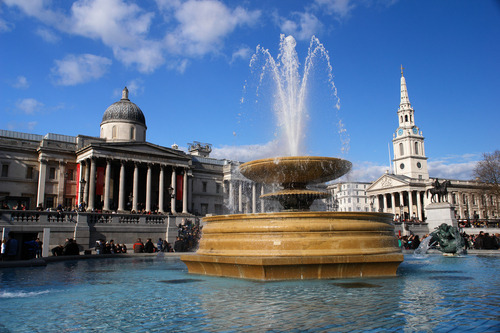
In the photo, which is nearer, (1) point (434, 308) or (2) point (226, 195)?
(1) point (434, 308)

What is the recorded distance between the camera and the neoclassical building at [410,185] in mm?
82938

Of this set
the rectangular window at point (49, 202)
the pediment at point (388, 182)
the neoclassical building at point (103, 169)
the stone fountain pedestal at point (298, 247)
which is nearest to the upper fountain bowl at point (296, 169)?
the stone fountain pedestal at point (298, 247)

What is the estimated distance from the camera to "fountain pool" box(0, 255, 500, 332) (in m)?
4.31

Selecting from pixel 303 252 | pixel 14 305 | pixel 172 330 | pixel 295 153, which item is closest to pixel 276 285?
pixel 303 252

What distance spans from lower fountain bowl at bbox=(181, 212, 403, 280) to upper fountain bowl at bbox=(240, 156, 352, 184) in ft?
7.04

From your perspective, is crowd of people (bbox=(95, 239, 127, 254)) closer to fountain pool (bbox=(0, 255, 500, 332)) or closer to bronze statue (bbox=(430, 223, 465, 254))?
fountain pool (bbox=(0, 255, 500, 332))

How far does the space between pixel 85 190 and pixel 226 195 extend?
23.2 m

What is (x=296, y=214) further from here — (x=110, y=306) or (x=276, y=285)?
(x=110, y=306)

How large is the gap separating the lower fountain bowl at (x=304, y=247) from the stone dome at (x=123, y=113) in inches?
1850

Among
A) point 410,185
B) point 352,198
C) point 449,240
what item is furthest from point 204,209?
point 352,198

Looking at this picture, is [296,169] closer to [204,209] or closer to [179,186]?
[179,186]

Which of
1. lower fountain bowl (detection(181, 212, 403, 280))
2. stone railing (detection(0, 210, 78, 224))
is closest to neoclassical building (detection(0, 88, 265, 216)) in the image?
stone railing (detection(0, 210, 78, 224))

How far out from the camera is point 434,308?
504 cm

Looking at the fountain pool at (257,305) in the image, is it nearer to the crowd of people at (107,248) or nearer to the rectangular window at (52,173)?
the crowd of people at (107,248)
